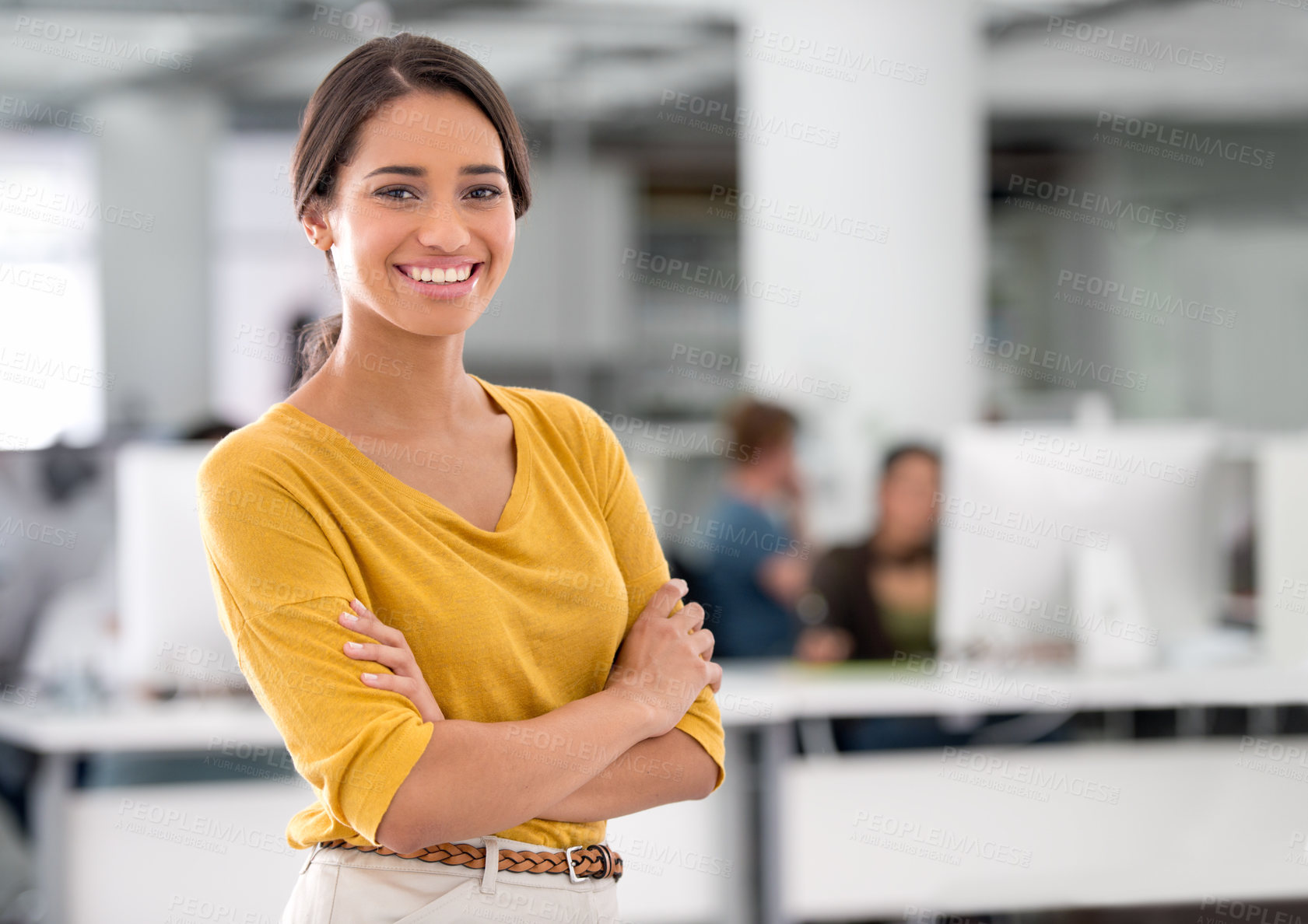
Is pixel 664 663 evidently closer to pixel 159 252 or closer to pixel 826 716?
pixel 826 716

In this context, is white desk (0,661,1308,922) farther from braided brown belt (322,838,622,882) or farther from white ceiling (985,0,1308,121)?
white ceiling (985,0,1308,121)

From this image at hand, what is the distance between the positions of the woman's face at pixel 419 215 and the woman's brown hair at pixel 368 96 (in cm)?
1

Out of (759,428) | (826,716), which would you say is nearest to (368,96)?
(826,716)

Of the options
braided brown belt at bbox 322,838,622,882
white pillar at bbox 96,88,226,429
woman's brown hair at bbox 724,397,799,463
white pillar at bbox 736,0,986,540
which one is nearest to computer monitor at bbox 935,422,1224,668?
woman's brown hair at bbox 724,397,799,463

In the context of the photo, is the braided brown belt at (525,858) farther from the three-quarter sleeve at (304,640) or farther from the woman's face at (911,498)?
the woman's face at (911,498)

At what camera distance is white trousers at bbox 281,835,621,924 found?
1.03m

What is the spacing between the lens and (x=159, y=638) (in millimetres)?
2830

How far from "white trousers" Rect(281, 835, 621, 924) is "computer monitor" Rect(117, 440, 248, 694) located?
6.06 feet

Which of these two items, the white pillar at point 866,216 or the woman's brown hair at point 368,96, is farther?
the white pillar at point 866,216

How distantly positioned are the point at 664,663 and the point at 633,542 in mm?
141

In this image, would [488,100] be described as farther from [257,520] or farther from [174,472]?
[174,472]

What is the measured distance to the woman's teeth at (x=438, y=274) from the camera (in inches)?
41.6

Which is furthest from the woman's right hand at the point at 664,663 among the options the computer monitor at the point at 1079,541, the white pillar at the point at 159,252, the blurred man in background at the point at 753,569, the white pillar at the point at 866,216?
the white pillar at the point at 159,252

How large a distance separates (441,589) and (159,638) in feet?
6.76
